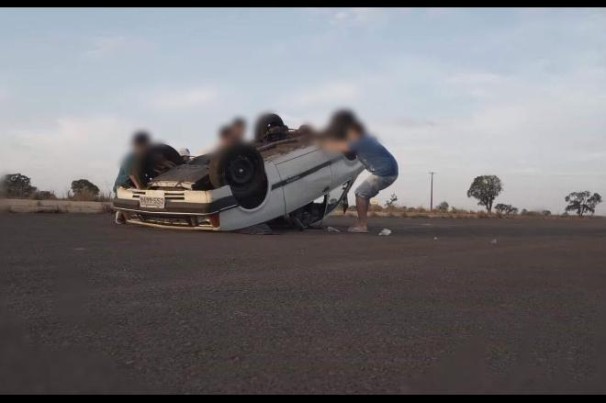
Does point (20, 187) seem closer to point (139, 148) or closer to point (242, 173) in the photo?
point (139, 148)

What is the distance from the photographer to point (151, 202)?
10852mm

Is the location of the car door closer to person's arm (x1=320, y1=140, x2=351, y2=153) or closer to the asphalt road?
person's arm (x1=320, y1=140, x2=351, y2=153)

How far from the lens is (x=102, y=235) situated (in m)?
9.48

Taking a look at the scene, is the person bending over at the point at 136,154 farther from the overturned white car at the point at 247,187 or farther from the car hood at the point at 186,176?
the car hood at the point at 186,176

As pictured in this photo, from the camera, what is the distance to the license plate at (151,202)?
10664 millimetres

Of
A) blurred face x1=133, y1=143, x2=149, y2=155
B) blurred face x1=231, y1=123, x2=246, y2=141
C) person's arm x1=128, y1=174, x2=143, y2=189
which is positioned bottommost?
person's arm x1=128, y1=174, x2=143, y2=189

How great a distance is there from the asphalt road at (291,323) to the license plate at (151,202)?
9.65 ft

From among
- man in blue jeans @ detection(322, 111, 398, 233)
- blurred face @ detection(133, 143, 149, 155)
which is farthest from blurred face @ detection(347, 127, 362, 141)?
blurred face @ detection(133, 143, 149, 155)

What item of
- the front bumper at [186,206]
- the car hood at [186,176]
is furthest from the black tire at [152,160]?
the front bumper at [186,206]

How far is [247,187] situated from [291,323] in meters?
6.89

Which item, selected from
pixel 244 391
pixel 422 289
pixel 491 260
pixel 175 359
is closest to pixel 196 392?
pixel 244 391

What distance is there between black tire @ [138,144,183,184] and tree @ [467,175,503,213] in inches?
1542

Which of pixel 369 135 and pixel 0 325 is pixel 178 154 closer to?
pixel 369 135

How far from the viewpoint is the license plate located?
10.7m
